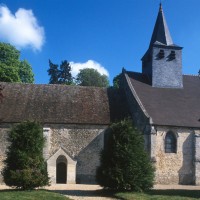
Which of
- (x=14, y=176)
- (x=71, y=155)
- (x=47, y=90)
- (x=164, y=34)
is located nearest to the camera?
(x=14, y=176)

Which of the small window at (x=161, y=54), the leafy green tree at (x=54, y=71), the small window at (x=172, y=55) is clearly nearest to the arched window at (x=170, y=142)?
the small window at (x=161, y=54)

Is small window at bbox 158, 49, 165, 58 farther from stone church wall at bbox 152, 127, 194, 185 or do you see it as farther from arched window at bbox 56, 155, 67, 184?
arched window at bbox 56, 155, 67, 184

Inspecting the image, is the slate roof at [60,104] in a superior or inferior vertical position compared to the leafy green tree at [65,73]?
inferior

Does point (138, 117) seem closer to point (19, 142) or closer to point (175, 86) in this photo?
point (175, 86)

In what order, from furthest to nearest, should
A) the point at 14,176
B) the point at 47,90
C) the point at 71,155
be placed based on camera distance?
1. the point at 47,90
2. the point at 71,155
3. the point at 14,176

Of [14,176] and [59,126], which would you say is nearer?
[14,176]

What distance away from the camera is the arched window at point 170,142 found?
2634cm

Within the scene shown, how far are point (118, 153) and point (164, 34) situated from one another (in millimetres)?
16429

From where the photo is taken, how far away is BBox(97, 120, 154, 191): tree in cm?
1830

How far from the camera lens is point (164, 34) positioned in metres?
31.7

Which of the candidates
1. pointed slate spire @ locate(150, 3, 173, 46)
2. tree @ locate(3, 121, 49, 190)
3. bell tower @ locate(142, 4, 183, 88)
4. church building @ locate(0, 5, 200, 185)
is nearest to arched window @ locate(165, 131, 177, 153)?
church building @ locate(0, 5, 200, 185)

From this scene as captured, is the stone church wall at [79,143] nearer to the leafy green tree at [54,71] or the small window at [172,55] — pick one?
the small window at [172,55]

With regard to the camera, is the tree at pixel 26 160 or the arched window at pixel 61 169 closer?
the tree at pixel 26 160

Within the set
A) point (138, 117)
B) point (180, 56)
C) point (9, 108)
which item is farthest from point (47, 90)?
point (180, 56)
